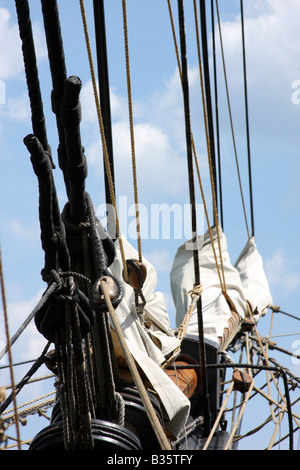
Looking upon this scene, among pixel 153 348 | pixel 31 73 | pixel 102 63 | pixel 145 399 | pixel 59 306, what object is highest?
pixel 102 63

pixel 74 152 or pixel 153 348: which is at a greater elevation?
pixel 74 152

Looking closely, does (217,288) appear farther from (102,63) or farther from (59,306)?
(59,306)

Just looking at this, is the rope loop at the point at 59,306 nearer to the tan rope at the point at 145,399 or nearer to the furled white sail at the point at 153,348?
the tan rope at the point at 145,399

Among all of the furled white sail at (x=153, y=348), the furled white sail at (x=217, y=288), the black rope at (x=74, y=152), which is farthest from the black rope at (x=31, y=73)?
the furled white sail at (x=217, y=288)

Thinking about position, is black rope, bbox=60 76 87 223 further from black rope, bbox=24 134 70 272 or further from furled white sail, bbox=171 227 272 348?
furled white sail, bbox=171 227 272 348

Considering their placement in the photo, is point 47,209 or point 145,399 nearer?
point 145,399

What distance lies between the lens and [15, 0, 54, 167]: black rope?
2.13 m

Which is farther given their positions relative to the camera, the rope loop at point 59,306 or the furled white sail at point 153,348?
the furled white sail at point 153,348

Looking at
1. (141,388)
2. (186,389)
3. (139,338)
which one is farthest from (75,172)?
(186,389)

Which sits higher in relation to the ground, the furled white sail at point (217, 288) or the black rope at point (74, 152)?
the furled white sail at point (217, 288)

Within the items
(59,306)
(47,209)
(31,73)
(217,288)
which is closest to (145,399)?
(59,306)

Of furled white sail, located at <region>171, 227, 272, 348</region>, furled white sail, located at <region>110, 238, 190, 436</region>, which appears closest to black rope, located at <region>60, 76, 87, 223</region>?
furled white sail, located at <region>110, 238, 190, 436</region>

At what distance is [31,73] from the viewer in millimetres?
2191

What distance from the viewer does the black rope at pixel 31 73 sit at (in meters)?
2.13
